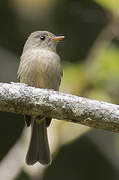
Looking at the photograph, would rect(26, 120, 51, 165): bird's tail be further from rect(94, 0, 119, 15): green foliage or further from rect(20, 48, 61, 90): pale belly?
rect(94, 0, 119, 15): green foliage

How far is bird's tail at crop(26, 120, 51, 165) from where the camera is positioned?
5500 millimetres

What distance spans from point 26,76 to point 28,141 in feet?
2.75

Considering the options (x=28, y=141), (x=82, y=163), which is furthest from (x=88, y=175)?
(x=28, y=141)

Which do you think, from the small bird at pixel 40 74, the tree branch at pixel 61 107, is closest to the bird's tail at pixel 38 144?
the small bird at pixel 40 74

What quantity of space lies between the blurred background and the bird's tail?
0.09m

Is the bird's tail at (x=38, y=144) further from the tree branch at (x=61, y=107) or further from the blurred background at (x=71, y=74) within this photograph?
the tree branch at (x=61, y=107)

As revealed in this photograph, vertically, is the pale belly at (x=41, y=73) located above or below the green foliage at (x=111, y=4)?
below

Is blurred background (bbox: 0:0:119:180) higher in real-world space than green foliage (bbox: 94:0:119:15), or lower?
lower

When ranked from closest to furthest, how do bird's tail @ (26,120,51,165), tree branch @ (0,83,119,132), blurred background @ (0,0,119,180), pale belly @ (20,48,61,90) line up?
tree branch @ (0,83,119,132)
pale belly @ (20,48,61,90)
blurred background @ (0,0,119,180)
bird's tail @ (26,120,51,165)

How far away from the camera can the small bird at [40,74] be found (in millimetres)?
5203

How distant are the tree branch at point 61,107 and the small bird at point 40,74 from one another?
1101 millimetres

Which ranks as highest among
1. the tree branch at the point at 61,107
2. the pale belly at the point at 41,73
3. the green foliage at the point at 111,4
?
the green foliage at the point at 111,4

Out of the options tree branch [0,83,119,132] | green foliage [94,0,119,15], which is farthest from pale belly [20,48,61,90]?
tree branch [0,83,119,132]

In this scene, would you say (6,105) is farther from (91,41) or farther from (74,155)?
(91,41)
